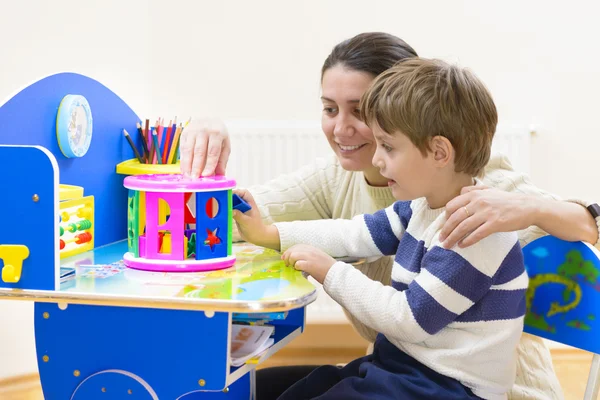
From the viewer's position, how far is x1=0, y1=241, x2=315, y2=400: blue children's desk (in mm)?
1021

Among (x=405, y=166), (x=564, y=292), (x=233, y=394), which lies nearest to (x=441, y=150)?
(x=405, y=166)

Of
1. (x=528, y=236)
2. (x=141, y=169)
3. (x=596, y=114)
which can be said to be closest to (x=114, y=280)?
(x=141, y=169)

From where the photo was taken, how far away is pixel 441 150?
1.17 m

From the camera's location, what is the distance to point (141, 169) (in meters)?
1.55

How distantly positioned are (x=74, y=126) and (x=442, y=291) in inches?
28.2

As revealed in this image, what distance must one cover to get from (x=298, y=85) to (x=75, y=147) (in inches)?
57.4

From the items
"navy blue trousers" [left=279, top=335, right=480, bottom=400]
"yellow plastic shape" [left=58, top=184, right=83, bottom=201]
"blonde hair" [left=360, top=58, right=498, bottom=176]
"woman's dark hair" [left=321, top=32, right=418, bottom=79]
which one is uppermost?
"woman's dark hair" [left=321, top=32, right=418, bottom=79]

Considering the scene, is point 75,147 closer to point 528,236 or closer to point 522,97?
point 528,236

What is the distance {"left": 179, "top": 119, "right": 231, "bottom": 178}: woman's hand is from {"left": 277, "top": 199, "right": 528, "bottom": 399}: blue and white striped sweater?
0.30 metres

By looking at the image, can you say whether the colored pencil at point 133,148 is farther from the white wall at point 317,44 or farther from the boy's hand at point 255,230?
the white wall at point 317,44

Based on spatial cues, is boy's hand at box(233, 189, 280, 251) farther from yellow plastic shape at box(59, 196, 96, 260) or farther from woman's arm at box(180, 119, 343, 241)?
yellow plastic shape at box(59, 196, 96, 260)

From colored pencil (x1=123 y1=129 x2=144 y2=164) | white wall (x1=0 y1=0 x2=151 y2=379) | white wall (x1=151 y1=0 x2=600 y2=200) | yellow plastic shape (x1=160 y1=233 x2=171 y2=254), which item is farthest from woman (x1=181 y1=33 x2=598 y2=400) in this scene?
white wall (x1=151 y1=0 x2=600 y2=200)

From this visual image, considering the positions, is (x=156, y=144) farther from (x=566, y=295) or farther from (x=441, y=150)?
(x=566, y=295)

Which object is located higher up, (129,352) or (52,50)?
(52,50)
